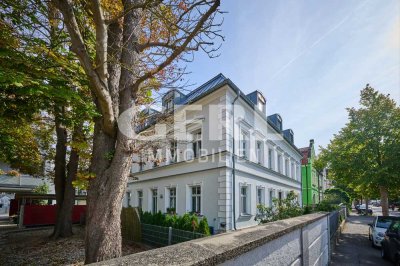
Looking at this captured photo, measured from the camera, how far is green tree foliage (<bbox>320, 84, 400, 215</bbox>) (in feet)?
54.3

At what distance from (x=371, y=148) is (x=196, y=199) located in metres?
12.8

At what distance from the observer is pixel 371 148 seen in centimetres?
1773

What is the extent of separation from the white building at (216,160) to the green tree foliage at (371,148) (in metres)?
5.28

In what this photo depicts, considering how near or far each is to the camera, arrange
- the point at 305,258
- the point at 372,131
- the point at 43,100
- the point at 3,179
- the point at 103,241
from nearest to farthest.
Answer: the point at 305,258 → the point at 103,241 → the point at 43,100 → the point at 372,131 → the point at 3,179

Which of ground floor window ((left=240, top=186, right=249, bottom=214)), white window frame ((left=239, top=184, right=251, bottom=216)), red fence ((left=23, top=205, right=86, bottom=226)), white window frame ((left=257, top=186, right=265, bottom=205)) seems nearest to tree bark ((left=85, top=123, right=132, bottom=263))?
white window frame ((left=239, top=184, right=251, bottom=216))

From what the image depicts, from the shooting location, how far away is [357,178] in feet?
60.6

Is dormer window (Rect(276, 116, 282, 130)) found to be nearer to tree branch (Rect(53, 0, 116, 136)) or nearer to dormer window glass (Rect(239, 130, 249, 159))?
dormer window glass (Rect(239, 130, 249, 159))

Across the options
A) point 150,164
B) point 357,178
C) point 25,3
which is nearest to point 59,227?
point 150,164

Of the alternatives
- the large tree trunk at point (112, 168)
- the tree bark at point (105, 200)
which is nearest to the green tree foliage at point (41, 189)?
the large tree trunk at point (112, 168)

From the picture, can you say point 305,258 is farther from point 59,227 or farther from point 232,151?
point 59,227

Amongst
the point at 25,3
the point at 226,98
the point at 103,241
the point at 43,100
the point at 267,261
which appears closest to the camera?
the point at 267,261

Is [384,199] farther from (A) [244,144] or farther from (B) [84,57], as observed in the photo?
(B) [84,57]

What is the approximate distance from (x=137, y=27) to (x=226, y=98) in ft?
27.2

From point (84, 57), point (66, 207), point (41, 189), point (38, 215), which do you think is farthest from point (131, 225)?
point (41, 189)
